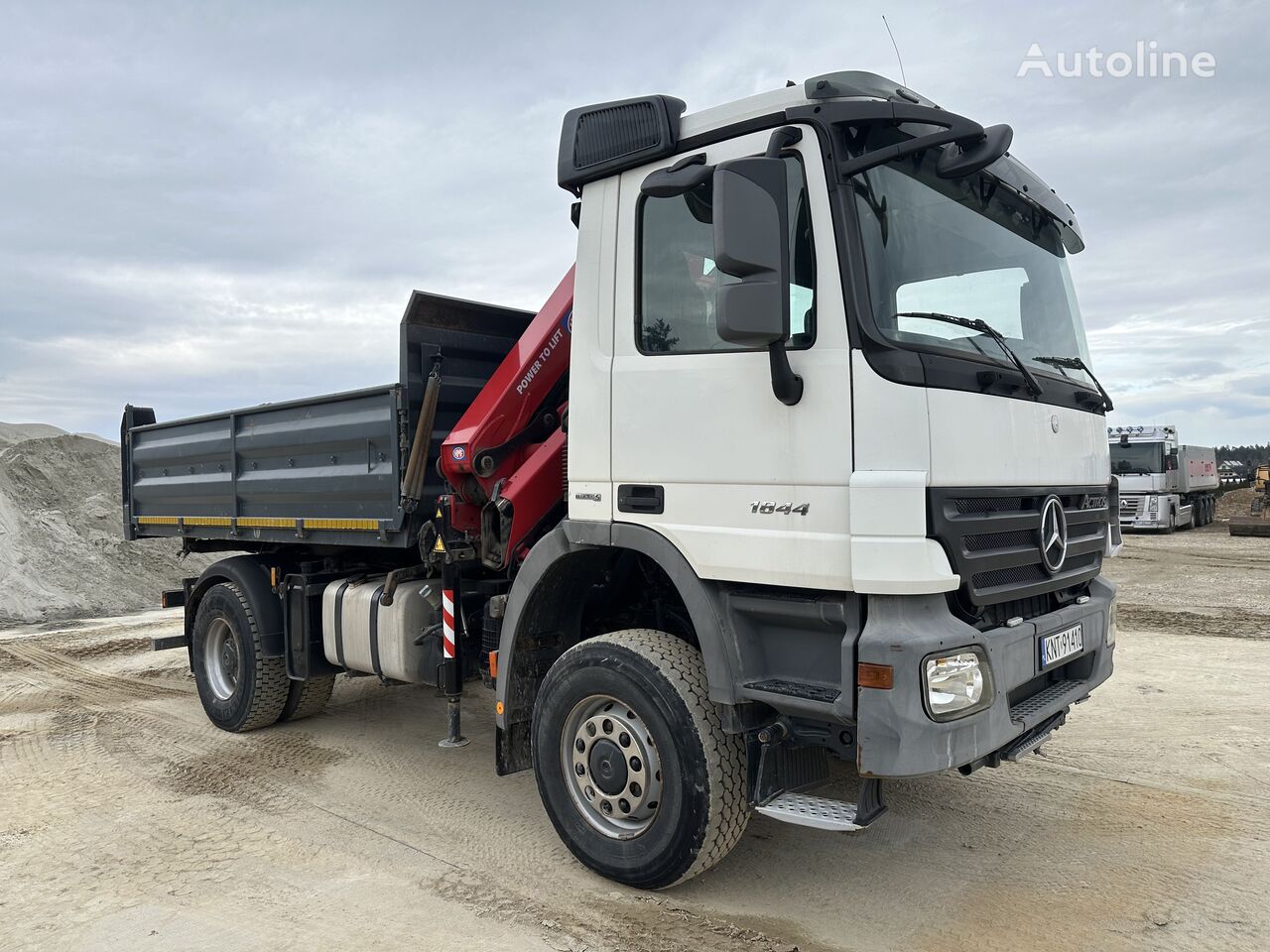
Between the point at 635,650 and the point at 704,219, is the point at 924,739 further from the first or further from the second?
the point at 704,219

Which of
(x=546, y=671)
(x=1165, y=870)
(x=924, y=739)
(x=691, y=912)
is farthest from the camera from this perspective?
(x=546, y=671)

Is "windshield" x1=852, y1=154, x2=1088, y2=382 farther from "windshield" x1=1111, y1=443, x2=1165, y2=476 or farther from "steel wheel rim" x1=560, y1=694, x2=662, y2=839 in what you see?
"windshield" x1=1111, y1=443, x2=1165, y2=476

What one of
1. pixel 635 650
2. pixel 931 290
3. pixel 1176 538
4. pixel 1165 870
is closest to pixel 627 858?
pixel 635 650

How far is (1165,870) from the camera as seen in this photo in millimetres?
3791

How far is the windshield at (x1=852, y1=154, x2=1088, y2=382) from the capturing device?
3.18 m

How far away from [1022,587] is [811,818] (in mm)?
1148

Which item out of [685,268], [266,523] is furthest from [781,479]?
[266,523]

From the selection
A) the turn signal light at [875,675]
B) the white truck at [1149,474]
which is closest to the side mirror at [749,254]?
the turn signal light at [875,675]

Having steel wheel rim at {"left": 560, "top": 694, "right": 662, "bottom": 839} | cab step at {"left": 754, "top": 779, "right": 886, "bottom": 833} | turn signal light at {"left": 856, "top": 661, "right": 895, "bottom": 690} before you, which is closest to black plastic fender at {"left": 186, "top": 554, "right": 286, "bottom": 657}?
steel wheel rim at {"left": 560, "top": 694, "right": 662, "bottom": 839}

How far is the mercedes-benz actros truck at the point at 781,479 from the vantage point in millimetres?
3021

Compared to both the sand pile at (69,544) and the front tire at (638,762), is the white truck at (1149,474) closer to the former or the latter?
the sand pile at (69,544)

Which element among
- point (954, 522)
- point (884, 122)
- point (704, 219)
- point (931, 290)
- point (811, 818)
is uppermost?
point (884, 122)

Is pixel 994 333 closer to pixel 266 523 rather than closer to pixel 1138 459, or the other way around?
pixel 266 523

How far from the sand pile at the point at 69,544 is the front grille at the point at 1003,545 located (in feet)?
43.4
